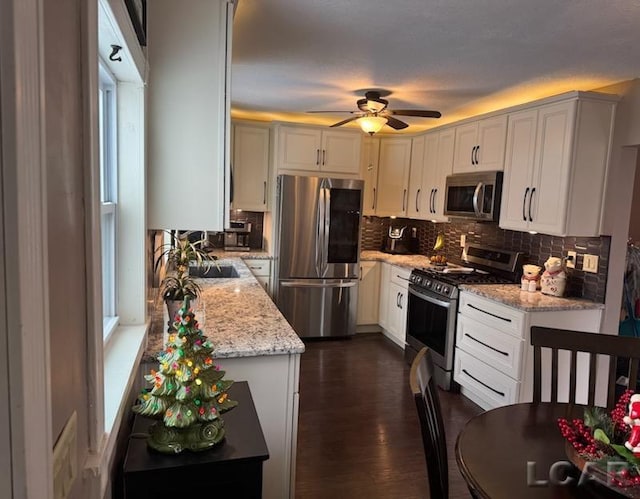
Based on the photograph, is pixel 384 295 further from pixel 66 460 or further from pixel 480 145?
pixel 66 460

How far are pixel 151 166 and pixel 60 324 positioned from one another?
4.28ft

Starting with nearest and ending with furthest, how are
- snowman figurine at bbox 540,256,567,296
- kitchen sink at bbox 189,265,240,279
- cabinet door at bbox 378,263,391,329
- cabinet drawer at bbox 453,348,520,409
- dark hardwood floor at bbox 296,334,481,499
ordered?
dark hardwood floor at bbox 296,334,481,499 < cabinet drawer at bbox 453,348,520,409 < snowman figurine at bbox 540,256,567,296 < kitchen sink at bbox 189,265,240,279 < cabinet door at bbox 378,263,391,329

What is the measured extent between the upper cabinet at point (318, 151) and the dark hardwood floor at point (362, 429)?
193 centimetres

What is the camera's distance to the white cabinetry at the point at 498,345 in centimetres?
298

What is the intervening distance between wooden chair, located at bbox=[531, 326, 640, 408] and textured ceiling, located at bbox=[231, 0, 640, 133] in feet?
4.68

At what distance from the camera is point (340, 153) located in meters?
4.87

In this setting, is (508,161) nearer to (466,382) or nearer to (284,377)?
(466,382)

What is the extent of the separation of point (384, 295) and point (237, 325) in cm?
305

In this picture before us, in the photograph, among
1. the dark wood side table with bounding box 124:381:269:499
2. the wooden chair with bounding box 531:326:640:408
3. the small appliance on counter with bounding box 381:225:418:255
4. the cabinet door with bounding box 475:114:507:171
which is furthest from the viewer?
the small appliance on counter with bounding box 381:225:418:255

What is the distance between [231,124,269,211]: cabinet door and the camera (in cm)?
484

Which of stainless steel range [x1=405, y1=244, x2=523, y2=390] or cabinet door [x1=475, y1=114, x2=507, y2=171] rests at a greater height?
cabinet door [x1=475, y1=114, x2=507, y2=171]

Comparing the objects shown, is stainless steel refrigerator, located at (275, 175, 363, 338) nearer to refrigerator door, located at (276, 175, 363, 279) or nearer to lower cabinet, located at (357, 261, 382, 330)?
refrigerator door, located at (276, 175, 363, 279)

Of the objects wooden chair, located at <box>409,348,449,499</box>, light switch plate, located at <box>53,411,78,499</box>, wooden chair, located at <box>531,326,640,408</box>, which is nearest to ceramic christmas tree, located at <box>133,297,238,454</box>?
light switch plate, located at <box>53,411,78,499</box>

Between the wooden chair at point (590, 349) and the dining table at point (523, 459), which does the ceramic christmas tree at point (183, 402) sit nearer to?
the dining table at point (523, 459)
